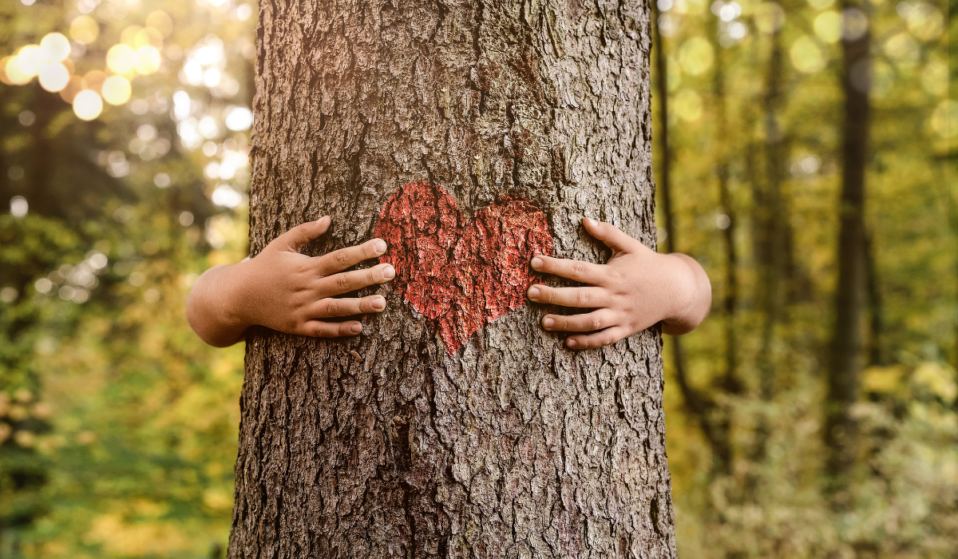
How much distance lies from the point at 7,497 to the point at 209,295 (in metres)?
8.07

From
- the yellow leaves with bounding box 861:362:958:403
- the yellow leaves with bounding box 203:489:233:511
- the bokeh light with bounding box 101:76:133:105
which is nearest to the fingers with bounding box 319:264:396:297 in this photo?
the yellow leaves with bounding box 203:489:233:511

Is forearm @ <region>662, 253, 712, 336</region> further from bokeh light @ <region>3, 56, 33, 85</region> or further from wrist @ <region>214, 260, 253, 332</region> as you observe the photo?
bokeh light @ <region>3, 56, 33, 85</region>

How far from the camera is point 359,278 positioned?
109 cm

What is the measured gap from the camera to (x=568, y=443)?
1140mm

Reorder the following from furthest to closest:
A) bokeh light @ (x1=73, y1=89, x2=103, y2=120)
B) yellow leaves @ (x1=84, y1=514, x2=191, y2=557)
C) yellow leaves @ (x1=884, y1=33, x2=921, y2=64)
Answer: yellow leaves @ (x1=884, y1=33, x2=921, y2=64) → yellow leaves @ (x1=84, y1=514, x2=191, y2=557) → bokeh light @ (x1=73, y1=89, x2=103, y2=120)

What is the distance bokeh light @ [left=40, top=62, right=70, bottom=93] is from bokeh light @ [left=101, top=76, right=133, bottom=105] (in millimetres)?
399

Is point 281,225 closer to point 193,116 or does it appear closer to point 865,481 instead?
point 193,116

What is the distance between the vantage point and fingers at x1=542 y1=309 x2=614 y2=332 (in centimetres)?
112

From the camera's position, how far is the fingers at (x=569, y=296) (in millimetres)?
1114

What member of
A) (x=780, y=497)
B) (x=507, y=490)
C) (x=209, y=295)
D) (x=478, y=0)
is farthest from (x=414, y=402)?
(x=780, y=497)

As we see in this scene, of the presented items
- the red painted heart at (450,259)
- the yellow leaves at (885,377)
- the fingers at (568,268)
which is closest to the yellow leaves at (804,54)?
the yellow leaves at (885,377)

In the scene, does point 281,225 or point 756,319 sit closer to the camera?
point 281,225

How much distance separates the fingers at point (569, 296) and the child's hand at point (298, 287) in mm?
305

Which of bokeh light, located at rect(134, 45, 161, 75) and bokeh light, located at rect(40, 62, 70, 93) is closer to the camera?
bokeh light, located at rect(134, 45, 161, 75)
